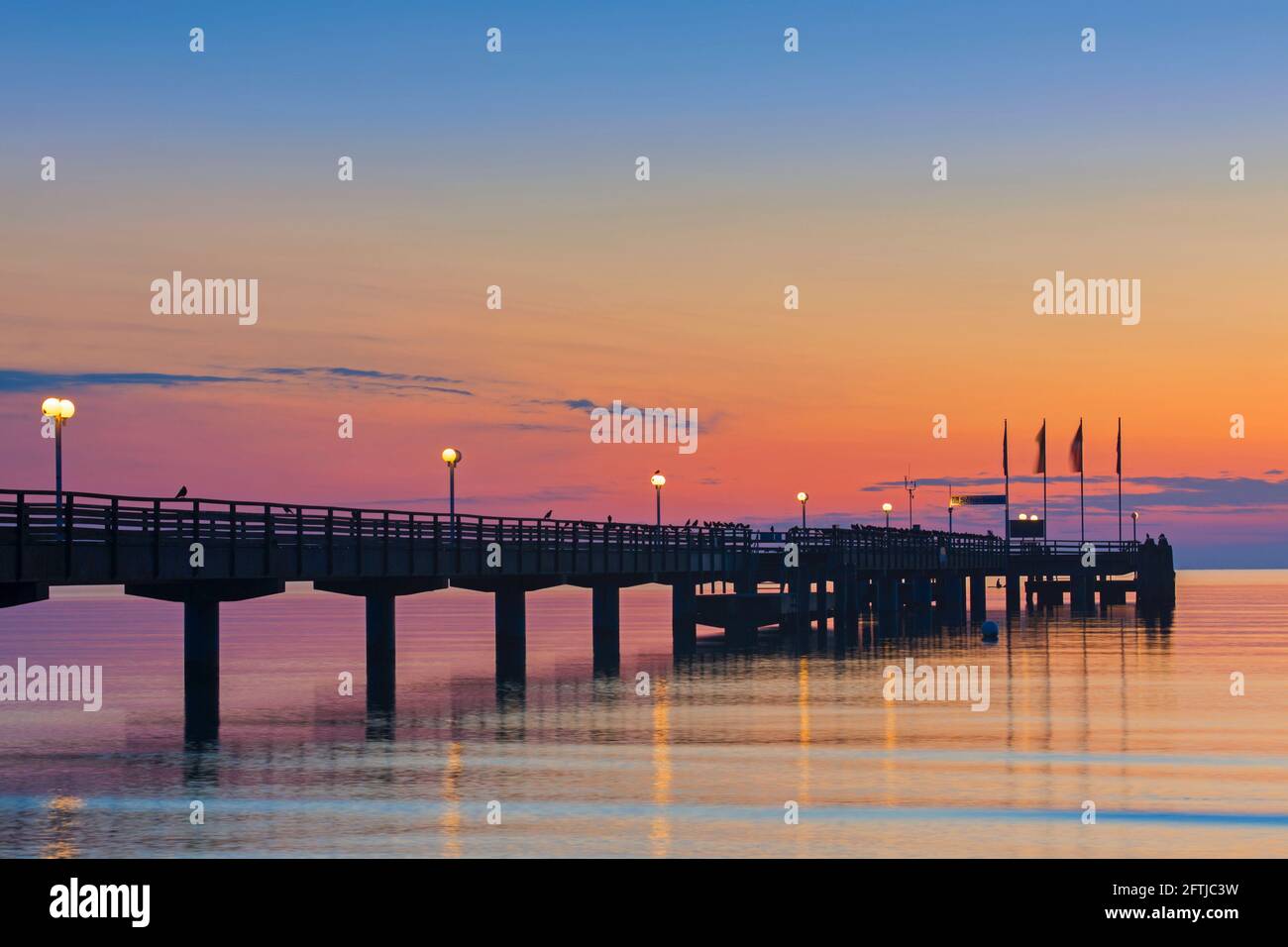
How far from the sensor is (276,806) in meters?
28.5

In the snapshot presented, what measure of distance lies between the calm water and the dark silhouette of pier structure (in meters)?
3.26

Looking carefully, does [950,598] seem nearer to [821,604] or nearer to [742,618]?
[821,604]

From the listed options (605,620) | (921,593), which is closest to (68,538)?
(605,620)

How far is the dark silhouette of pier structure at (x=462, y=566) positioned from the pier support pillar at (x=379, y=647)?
8 cm

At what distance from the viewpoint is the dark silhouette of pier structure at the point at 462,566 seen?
124ft

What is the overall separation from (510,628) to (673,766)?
3469 centimetres

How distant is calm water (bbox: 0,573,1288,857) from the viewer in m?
25.2

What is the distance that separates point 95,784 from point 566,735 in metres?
11.9

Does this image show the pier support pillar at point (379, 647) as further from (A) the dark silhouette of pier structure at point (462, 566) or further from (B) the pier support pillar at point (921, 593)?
(B) the pier support pillar at point (921, 593)

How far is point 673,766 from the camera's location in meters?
33.6

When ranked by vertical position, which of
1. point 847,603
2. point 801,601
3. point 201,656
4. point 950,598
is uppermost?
point 201,656

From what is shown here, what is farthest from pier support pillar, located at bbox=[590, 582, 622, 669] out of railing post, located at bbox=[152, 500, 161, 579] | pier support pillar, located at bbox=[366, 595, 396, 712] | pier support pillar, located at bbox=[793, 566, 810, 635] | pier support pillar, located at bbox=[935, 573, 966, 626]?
pier support pillar, located at bbox=[935, 573, 966, 626]

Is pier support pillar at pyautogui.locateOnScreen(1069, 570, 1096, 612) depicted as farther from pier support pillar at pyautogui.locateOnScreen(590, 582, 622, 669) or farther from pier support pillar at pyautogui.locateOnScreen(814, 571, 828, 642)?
pier support pillar at pyautogui.locateOnScreen(590, 582, 622, 669)
